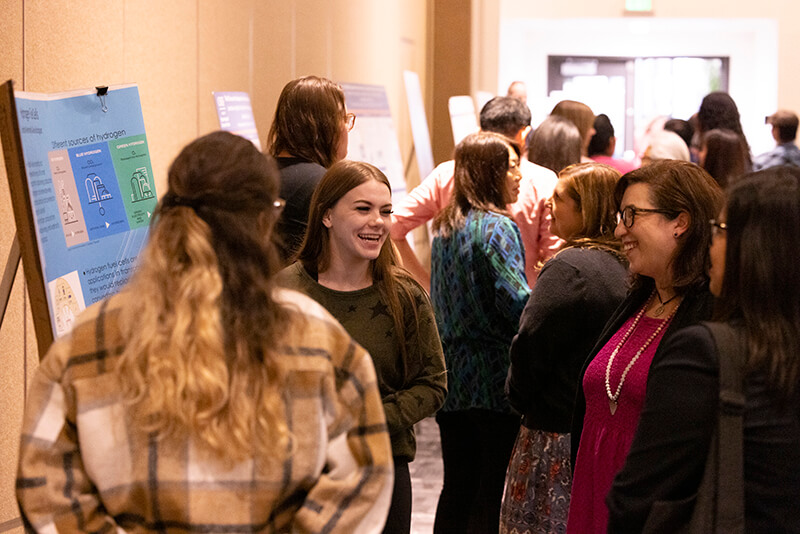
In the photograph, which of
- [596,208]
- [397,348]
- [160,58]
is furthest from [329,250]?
[160,58]

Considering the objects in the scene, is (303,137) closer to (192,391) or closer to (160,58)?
(160,58)

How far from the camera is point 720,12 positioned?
12555 millimetres

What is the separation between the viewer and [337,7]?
20.8 feet

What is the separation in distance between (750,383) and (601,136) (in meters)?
4.79

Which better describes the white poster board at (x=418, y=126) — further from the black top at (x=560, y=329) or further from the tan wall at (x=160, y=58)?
the black top at (x=560, y=329)

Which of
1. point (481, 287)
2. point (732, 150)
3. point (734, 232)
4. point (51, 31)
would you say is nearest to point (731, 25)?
point (732, 150)

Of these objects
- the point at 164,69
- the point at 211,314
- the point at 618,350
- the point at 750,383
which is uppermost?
the point at 164,69

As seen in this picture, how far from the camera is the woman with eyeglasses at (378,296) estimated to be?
258 centimetres

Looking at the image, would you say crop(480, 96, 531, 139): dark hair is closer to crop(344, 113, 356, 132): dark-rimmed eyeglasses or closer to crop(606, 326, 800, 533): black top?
crop(344, 113, 356, 132): dark-rimmed eyeglasses

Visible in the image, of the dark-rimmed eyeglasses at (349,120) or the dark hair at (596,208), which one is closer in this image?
the dark hair at (596,208)

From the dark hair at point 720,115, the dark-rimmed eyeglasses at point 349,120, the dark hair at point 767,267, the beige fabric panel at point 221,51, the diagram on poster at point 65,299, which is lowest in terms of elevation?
the diagram on poster at point 65,299

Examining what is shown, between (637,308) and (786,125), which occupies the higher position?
(786,125)

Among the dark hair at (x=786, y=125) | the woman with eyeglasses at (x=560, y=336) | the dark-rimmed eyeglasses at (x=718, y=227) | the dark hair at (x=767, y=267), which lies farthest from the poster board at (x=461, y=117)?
the dark hair at (x=767, y=267)

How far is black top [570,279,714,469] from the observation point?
229cm
